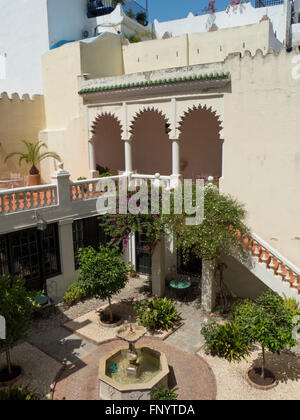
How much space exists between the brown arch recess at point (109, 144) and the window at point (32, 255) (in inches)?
286

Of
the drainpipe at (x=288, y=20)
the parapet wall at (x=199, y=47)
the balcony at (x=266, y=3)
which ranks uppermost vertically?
the balcony at (x=266, y=3)

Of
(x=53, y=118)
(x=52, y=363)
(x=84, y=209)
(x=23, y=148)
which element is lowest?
(x=52, y=363)

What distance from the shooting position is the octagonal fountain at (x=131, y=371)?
7.92 meters

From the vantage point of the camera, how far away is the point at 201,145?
1766 centimetres

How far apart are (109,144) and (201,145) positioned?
16.5 feet

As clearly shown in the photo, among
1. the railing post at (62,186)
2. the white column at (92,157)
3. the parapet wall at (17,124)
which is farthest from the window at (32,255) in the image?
the parapet wall at (17,124)

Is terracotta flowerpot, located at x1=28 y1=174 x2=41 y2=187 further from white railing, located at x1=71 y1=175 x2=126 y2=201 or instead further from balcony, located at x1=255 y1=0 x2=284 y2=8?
balcony, located at x1=255 y1=0 x2=284 y2=8

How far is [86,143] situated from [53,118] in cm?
236

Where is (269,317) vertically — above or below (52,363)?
above

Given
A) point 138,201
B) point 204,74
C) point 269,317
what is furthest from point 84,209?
point 269,317

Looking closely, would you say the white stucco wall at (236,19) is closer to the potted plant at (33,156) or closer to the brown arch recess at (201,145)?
the brown arch recess at (201,145)

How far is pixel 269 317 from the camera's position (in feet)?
27.8

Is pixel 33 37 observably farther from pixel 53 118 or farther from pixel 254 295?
pixel 254 295

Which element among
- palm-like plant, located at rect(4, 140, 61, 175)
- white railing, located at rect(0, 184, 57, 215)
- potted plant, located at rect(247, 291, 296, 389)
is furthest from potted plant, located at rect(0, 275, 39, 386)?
palm-like plant, located at rect(4, 140, 61, 175)
